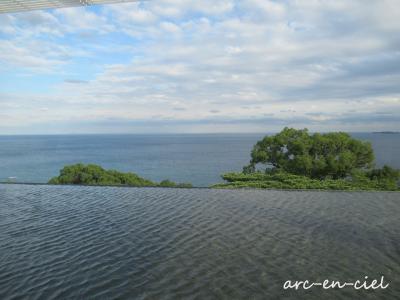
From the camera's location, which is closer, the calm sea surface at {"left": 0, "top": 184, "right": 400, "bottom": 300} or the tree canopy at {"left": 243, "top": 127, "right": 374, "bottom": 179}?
the calm sea surface at {"left": 0, "top": 184, "right": 400, "bottom": 300}

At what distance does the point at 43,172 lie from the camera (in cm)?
5788

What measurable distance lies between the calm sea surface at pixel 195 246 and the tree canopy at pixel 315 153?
1079cm

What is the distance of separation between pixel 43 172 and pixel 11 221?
173ft

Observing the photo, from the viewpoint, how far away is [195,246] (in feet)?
23.7

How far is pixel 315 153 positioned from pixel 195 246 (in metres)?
18.3

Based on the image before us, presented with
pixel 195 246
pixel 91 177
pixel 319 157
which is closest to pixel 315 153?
pixel 319 157

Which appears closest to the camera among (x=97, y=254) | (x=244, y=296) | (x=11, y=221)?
(x=244, y=296)

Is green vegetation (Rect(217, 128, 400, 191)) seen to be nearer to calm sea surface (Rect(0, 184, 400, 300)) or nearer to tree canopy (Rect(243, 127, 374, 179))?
tree canopy (Rect(243, 127, 374, 179))

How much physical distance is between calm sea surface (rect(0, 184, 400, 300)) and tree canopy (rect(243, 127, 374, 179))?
10.8m

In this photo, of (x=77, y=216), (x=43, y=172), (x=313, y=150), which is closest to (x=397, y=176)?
(x=313, y=150)

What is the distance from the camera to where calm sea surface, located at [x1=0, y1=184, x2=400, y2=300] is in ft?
17.6

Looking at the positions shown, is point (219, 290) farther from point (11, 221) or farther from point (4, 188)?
point (4, 188)

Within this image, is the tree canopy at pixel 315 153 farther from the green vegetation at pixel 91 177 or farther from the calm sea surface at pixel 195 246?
the calm sea surface at pixel 195 246

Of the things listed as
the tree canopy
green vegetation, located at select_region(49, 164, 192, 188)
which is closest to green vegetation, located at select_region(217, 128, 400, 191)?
the tree canopy
